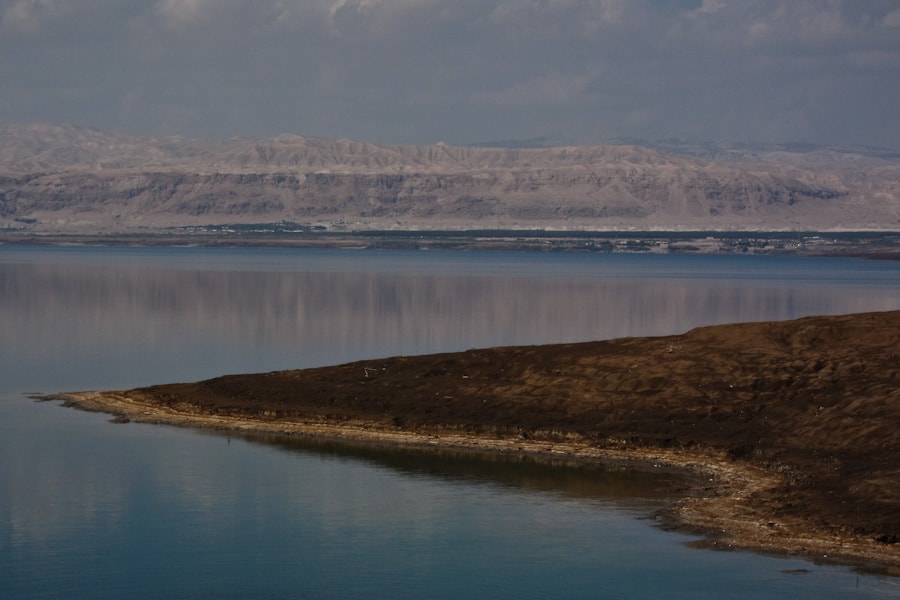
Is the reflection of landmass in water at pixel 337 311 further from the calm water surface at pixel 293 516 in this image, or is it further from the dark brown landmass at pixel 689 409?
the dark brown landmass at pixel 689 409

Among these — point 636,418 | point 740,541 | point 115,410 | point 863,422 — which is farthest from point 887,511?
point 115,410

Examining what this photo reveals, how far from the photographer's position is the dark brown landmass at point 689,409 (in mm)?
21281

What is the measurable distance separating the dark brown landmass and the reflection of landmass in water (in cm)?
864

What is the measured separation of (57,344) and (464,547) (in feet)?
99.0

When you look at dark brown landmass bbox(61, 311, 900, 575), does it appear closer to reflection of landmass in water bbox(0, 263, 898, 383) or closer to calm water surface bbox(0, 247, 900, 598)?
Result: calm water surface bbox(0, 247, 900, 598)

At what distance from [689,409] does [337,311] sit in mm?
37614

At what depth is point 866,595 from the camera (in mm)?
17469

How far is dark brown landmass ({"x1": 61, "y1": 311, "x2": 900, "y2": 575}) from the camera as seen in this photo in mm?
21281

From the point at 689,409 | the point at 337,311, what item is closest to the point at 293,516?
the point at 689,409

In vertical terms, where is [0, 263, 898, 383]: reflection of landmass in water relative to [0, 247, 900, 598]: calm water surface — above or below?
above

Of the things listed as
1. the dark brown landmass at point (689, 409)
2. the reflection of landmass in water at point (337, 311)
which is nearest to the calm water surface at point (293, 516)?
the reflection of landmass in water at point (337, 311)

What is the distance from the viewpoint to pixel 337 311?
64.8m

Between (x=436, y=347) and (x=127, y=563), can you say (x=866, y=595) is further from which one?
(x=436, y=347)

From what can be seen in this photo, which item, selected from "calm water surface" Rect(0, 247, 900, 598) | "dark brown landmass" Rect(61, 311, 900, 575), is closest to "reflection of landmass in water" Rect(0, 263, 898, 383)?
"calm water surface" Rect(0, 247, 900, 598)
